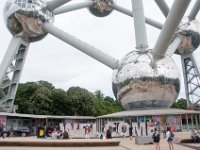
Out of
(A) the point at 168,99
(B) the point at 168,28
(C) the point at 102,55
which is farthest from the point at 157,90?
(B) the point at 168,28

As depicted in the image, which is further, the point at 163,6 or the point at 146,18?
the point at 146,18

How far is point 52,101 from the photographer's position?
47625mm

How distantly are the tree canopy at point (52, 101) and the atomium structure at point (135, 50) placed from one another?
33.2 ft

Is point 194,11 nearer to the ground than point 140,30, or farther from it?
farther from it

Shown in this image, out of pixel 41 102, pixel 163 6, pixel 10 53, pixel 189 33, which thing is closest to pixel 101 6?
pixel 163 6

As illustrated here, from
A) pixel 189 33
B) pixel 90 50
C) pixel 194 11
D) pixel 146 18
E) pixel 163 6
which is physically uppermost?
pixel 194 11

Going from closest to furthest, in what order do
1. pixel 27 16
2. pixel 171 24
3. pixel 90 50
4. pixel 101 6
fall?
pixel 171 24 < pixel 90 50 < pixel 27 16 < pixel 101 6

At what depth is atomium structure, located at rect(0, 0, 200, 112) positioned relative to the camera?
2352 cm

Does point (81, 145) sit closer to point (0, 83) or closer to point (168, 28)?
point (168, 28)

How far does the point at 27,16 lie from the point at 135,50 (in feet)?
43.7

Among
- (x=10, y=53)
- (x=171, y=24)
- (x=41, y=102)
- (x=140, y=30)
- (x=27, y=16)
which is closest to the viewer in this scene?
(x=171, y=24)

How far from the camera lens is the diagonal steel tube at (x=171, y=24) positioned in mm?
13016

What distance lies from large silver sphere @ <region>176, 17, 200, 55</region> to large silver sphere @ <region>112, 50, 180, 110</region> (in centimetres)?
1249

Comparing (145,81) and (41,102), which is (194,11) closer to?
(145,81)
